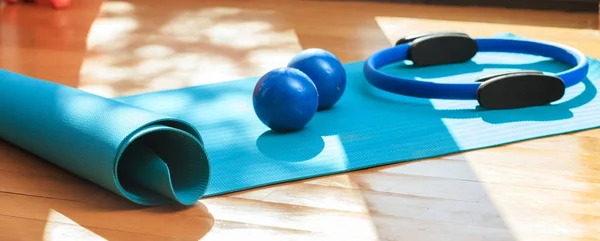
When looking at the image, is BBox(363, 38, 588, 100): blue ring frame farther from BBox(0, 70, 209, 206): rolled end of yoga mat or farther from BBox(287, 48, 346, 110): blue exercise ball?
BBox(0, 70, 209, 206): rolled end of yoga mat

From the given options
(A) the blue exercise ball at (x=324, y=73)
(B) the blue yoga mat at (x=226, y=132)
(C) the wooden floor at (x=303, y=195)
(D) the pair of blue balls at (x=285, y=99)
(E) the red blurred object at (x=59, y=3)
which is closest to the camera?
(C) the wooden floor at (x=303, y=195)

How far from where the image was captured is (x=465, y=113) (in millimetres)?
2393

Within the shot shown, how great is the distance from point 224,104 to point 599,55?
1421 millimetres

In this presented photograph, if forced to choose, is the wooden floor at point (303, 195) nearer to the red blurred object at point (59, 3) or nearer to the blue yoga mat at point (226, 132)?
the blue yoga mat at point (226, 132)

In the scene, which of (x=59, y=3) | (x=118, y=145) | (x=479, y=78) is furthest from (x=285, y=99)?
(x=59, y=3)

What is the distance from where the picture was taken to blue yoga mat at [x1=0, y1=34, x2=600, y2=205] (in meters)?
1.83

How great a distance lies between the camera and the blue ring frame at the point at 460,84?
241 cm

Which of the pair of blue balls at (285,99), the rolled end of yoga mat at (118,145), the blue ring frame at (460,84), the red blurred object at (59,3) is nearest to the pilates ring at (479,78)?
the blue ring frame at (460,84)

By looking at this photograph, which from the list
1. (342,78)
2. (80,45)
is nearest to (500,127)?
(342,78)

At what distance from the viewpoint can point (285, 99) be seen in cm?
215

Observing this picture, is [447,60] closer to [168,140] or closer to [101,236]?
[168,140]

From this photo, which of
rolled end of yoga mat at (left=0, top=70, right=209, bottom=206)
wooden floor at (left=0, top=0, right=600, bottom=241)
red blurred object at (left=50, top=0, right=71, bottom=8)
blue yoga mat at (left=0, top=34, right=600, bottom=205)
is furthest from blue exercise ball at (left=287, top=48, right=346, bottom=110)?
red blurred object at (left=50, top=0, right=71, bottom=8)

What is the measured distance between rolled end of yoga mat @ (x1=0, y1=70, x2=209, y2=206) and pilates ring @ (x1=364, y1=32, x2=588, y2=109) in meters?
0.81

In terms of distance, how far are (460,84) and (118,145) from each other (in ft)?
3.46
